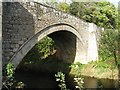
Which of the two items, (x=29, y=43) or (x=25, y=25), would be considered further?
(x=29, y=43)

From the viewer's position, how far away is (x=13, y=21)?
11016mm

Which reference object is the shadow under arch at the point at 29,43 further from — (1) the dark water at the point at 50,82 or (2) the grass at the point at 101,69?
(2) the grass at the point at 101,69

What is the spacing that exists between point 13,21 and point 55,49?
42.5 feet

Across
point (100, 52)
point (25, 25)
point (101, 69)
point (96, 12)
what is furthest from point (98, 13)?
point (25, 25)

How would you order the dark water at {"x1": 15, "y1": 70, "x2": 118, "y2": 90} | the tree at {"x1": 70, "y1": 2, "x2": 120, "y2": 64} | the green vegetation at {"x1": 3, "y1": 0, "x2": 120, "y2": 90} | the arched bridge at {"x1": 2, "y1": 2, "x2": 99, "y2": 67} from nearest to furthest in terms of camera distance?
the arched bridge at {"x1": 2, "y1": 2, "x2": 99, "y2": 67}, the dark water at {"x1": 15, "y1": 70, "x2": 118, "y2": 90}, the green vegetation at {"x1": 3, "y1": 0, "x2": 120, "y2": 90}, the tree at {"x1": 70, "y1": 2, "x2": 120, "y2": 64}

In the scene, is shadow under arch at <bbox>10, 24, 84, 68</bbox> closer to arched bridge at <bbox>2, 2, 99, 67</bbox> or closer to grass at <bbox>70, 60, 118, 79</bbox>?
arched bridge at <bbox>2, 2, 99, 67</bbox>

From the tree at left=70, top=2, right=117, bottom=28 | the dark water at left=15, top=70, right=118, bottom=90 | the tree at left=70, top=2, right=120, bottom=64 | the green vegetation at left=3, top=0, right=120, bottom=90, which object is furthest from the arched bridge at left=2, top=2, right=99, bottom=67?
the tree at left=70, top=2, right=117, bottom=28

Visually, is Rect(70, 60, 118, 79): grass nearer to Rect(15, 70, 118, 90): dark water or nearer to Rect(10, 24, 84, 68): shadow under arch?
Rect(15, 70, 118, 90): dark water

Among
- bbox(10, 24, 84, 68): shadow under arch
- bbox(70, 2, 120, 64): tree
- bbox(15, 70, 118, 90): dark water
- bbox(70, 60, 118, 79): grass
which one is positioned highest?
bbox(70, 2, 120, 64): tree

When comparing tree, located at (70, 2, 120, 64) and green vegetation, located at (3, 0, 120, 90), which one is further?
tree, located at (70, 2, 120, 64)

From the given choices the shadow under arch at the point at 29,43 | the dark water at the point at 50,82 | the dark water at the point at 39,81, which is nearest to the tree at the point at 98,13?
the dark water at the point at 50,82

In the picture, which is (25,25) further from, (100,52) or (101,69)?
(100,52)

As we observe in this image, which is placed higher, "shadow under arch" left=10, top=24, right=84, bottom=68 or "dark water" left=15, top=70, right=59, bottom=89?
"shadow under arch" left=10, top=24, right=84, bottom=68

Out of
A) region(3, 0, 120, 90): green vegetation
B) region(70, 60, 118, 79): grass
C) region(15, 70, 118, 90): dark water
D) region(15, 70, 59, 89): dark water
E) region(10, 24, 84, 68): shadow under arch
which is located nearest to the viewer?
region(10, 24, 84, 68): shadow under arch
